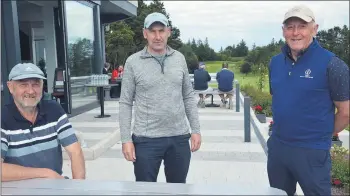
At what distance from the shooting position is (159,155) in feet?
8.23

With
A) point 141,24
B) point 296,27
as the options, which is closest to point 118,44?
point 141,24

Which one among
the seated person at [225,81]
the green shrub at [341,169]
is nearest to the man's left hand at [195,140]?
the green shrub at [341,169]

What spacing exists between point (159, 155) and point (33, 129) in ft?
2.70

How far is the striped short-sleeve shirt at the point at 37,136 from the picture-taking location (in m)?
2.15

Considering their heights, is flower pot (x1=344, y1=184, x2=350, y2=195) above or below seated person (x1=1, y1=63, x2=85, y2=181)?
below

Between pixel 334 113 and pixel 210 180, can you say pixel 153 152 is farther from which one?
pixel 210 180

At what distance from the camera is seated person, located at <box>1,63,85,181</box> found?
2.16m

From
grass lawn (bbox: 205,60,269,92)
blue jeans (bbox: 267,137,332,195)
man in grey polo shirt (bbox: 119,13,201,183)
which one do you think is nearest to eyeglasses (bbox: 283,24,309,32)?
blue jeans (bbox: 267,137,332,195)

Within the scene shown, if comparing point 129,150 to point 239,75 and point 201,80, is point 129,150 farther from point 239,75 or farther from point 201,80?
point 239,75

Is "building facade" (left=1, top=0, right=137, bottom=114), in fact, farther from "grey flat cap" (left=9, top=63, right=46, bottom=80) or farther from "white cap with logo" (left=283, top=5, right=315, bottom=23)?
"white cap with logo" (left=283, top=5, right=315, bottom=23)

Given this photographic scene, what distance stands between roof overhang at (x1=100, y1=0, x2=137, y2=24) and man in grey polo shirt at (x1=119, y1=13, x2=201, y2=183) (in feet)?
35.2

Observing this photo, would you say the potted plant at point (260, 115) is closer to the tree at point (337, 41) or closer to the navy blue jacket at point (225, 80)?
the navy blue jacket at point (225, 80)

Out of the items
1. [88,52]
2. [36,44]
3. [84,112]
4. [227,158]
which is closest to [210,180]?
[227,158]

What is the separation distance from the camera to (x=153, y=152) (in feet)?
8.14
